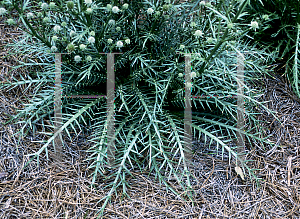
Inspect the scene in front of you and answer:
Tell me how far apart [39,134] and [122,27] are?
73 centimetres

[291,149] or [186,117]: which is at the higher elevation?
[186,117]

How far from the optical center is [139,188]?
4.44 feet

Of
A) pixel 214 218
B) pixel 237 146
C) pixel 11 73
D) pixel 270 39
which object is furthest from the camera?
pixel 270 39

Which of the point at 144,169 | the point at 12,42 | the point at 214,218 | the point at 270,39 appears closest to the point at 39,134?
the point at 144,169

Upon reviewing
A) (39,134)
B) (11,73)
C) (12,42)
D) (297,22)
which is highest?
(297,22)

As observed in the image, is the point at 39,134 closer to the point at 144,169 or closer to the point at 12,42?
the point at 144,169

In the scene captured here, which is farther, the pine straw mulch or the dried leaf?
the dried leaf

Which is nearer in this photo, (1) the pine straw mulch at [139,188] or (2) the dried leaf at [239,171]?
(1) the pine straw mulch at [139,188]

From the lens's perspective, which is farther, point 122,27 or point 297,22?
point 297,22

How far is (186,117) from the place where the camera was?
1.54m

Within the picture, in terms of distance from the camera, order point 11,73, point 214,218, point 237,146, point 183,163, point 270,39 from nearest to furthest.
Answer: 1. point 214,218
2. point 183,163
3. point 237,146
4. point 11,73
5. point 270,39

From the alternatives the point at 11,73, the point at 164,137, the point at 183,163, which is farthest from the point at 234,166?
the point at 11,73

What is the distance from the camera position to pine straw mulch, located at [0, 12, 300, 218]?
1.27 m

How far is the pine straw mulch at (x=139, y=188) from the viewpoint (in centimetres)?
127
